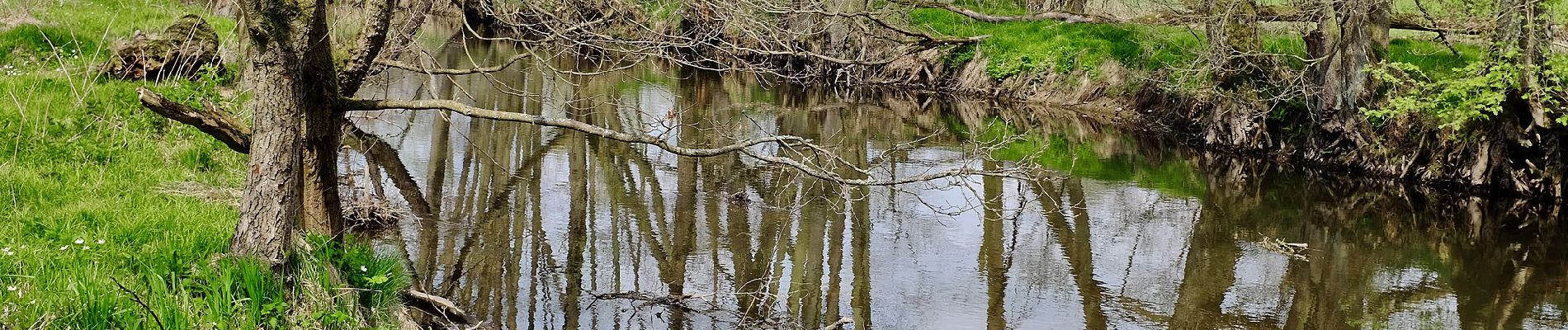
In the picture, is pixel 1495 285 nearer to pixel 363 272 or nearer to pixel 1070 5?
pixel 363 272

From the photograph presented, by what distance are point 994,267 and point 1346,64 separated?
6824mm

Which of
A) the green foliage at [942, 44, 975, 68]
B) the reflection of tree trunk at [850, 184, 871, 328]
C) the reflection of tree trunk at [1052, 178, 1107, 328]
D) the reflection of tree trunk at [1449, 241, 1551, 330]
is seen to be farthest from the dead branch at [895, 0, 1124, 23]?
the reflection of tree trunk at [1449, 241, 1551, 330]

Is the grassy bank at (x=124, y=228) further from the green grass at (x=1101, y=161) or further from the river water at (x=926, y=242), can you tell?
the green grass at (x=1101, y=161)

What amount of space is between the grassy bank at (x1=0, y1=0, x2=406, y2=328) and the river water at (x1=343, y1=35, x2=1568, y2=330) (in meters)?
1.46

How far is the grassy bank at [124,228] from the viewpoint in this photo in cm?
534

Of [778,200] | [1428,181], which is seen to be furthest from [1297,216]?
[778,200]

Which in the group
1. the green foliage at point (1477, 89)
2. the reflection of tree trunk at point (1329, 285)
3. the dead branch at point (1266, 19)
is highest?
the dead branch at point (1266, 19)

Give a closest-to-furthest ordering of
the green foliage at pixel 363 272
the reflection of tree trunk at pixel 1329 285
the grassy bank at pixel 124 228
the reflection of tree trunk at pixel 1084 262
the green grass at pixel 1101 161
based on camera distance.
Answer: the grassy bank at pixel 124 228
the green foliage at pixel 363 272
the reflection of tree trunk at pixel 1084 262
the reflection of tree trunk at pixel 1329 285
the green grass at pixel 1101 161

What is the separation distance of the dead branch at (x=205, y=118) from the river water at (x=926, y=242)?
5.20ft

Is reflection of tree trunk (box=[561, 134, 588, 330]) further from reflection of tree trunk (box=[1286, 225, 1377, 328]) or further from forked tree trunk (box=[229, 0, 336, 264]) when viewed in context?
reflection of tree trunk (box=[1286, 225, 1377, 328])

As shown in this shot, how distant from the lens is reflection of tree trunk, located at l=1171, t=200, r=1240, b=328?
29.7 ft

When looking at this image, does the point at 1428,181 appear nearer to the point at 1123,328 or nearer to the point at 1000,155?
the point at 1000,155

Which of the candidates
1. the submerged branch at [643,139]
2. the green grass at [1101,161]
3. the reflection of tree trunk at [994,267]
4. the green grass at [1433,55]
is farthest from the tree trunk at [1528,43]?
the submerged branch at [643,139]

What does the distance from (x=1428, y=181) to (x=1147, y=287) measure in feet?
19.9
